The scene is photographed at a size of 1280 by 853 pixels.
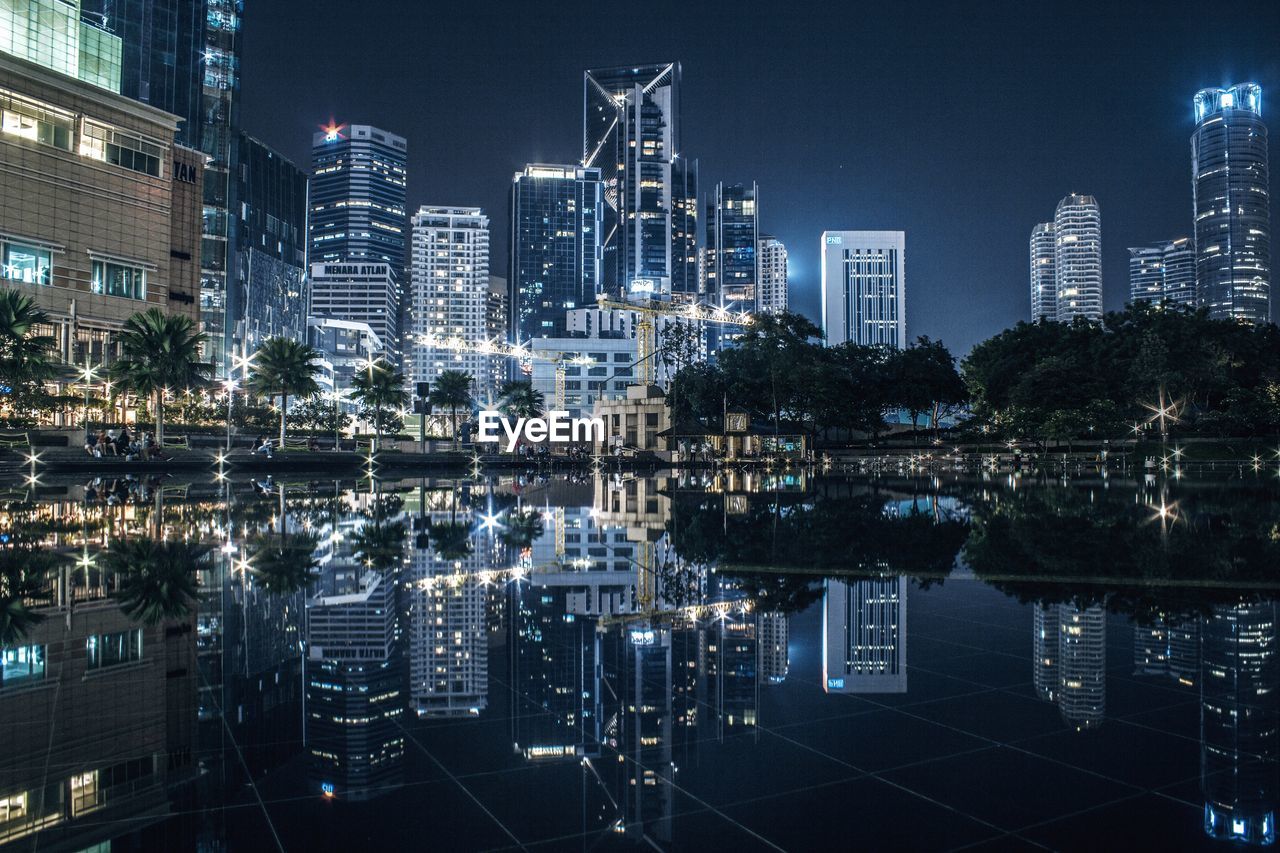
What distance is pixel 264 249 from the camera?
167m

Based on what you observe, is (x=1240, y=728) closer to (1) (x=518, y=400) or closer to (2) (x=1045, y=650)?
(2) (x=1045, y=650)

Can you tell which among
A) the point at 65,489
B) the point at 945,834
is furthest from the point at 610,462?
the point at 945,834

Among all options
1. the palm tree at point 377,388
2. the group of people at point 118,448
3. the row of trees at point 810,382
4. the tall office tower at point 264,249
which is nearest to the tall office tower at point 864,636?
the group of people at point 118,448

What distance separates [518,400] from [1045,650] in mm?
94028

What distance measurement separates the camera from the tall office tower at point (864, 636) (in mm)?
5613

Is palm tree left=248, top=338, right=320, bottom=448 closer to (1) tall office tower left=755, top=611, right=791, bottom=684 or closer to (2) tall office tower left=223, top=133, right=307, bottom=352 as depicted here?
(1) tall office tower left=755, top=611, right=791, bottom=684

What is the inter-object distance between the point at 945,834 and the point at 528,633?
427 cm

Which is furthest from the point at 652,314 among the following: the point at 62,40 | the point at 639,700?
the point at 639,700

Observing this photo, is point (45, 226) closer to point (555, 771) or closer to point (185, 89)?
point (185, 89)

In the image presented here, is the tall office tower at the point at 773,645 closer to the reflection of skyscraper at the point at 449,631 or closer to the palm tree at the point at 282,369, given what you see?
the reflection of skyscraper at the point at 449,631

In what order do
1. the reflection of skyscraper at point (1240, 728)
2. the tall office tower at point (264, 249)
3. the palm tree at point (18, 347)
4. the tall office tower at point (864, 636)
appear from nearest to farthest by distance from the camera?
the reflection of skyscraper at point (1240, 728) < the tall office tower at point (864, 636) < the palm tree at point (18, 347) < the tall office tower at point (264, 249)

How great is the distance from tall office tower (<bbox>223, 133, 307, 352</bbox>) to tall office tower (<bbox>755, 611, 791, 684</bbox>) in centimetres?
13953

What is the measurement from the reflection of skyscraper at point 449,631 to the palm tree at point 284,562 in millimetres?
1291

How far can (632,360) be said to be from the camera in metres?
144
